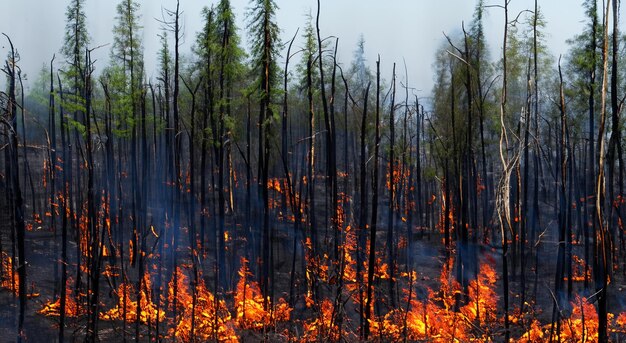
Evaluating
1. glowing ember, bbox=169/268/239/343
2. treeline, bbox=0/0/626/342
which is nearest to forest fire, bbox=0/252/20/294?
treeline, bbox=0/0/626/342

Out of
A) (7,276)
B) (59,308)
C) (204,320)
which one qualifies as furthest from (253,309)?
(7,276)

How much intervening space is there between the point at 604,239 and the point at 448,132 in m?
20.8

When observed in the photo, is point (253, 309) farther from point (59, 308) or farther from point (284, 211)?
point (284, 211)

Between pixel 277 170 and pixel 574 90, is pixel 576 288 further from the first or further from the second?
pixel 277 170

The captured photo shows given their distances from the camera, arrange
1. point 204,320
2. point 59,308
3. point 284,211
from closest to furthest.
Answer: point 59,308 → point 204,320 → point 284,211

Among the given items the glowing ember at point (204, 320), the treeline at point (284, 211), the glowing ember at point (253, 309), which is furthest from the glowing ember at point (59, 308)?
the glowing ember at point (253, 309)

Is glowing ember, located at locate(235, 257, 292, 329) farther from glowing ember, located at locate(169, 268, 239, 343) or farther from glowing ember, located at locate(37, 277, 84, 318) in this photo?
glowing ember, located at locate(37, 277, 84, 318)

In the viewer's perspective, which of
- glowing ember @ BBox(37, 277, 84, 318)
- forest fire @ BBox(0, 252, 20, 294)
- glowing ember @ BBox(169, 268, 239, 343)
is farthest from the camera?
forest fire @ BBox(0, 252, 20, 294)

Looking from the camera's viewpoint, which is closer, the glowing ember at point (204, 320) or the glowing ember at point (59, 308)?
the glowing ember at point (204, 320)

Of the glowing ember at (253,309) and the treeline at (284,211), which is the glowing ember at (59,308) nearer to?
the treeline at (284,211)

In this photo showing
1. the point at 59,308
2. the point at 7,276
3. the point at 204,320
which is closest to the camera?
the point at 59,308

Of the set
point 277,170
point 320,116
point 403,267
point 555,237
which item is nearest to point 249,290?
point 403,267

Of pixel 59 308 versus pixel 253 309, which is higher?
pixel 59 308

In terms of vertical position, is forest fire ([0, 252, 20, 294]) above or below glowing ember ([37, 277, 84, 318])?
above
